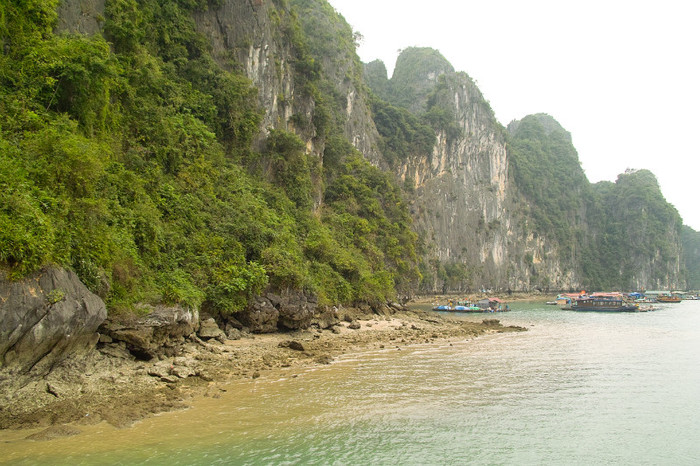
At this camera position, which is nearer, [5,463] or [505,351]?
[5,463]

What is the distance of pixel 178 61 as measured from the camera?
813 inches

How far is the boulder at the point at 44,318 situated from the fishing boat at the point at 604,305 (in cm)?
4299

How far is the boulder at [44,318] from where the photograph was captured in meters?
7.10

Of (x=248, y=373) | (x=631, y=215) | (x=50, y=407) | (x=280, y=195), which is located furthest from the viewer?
(x=631, y=215)

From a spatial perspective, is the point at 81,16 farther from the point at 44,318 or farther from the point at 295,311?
the point at 295,311

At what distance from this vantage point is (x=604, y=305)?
41.3 meters

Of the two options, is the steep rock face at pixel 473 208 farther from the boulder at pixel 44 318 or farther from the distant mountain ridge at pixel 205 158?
the boulder at pixel 44 318

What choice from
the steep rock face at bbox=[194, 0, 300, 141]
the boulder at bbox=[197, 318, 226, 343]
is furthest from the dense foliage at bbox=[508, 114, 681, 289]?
the boulder at bbox=[197, 318, 226, 343]

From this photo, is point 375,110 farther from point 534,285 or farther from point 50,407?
point 50,407

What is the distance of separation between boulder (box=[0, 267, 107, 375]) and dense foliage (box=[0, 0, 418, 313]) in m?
0.36

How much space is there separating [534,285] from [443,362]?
6633 centimetres

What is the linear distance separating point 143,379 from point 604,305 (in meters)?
42.9

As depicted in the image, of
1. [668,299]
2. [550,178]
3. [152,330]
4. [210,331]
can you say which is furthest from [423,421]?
[550,178]

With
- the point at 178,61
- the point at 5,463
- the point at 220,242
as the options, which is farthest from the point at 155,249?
the point at 178,61
